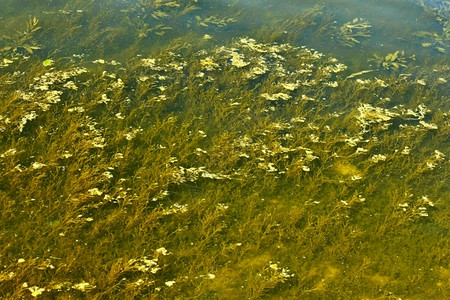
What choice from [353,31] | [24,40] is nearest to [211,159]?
[24,40]

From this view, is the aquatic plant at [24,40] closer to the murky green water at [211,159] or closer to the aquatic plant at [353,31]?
the murky green water at [211,159]

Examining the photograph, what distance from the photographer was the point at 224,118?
517 centimetres

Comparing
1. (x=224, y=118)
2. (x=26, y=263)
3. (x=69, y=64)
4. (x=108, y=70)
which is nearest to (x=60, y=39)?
(x=69, y=64)

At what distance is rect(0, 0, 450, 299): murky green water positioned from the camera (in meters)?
3.38

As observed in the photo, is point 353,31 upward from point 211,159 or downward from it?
upward

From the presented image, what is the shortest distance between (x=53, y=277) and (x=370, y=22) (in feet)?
25.8

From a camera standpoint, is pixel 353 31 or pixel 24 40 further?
pixel 353 31

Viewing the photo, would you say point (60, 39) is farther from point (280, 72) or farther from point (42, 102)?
point (280, 72)

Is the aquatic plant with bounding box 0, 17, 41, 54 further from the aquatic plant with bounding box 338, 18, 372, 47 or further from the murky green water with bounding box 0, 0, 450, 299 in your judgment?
the aquatic plant with bounding box 338, 18, 372, 47

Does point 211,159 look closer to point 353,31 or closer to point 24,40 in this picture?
point 24,40

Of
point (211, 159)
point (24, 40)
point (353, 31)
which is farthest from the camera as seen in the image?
point (353, 31)

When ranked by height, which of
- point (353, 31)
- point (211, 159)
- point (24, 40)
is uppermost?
point (24, 40)

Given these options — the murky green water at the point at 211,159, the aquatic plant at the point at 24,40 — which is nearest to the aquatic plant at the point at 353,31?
the murky green water at the point at 211,159

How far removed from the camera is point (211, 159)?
446 centimetres
